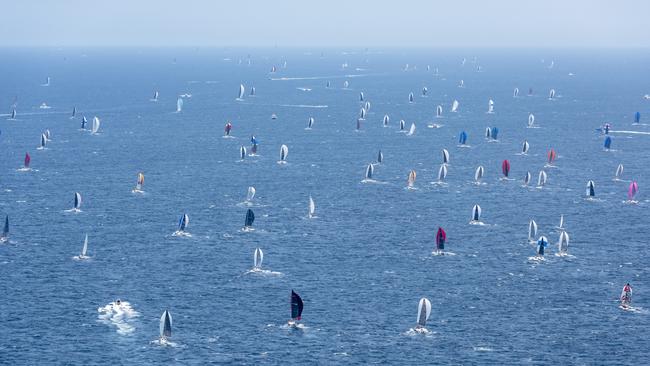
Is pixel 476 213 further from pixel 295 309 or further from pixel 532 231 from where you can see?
pixel 295 309

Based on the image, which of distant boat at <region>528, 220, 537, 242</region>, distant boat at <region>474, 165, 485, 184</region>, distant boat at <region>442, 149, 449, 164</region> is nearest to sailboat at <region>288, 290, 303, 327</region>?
distant boat at <region>528, 220, 537, 242</region>

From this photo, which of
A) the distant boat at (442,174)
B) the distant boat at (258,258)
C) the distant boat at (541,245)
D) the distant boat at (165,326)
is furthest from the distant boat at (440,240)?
the distant boat at (442,174)

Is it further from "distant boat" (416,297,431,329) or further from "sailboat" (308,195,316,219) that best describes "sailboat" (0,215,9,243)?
"distant boat" (416,297,431,329)

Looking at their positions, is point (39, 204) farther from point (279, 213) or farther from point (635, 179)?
point (635, 179)

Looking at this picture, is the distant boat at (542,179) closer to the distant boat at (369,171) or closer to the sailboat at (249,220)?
the distant boat at (369,171)

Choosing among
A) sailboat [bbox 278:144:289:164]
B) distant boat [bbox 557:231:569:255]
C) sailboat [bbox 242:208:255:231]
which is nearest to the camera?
distant boat [bbox 557:231:569:255]

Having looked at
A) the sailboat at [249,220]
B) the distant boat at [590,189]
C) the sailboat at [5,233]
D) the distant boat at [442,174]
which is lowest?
the sailboat at [5,233]

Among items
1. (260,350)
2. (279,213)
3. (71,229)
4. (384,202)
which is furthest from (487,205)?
(260,350)

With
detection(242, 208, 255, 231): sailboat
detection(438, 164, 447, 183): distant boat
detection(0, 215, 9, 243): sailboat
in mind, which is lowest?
detection(0, 215, 9, 243): sailboat
